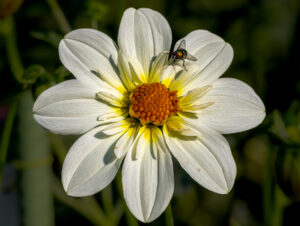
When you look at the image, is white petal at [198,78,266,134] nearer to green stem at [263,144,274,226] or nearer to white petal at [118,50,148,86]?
white petal at [118,50,148,86]

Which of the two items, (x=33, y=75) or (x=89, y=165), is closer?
(x=89, y=165)

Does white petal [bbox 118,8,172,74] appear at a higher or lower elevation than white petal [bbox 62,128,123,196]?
higher

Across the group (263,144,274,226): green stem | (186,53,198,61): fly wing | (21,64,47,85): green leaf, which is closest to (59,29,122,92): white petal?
(21,64,47,85): green leaf

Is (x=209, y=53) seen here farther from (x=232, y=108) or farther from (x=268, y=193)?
(x=268, y=193)

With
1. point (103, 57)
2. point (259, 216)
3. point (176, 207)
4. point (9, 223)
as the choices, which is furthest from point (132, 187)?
point (259, 216)

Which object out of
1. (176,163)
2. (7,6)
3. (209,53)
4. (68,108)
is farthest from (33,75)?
(176,163)

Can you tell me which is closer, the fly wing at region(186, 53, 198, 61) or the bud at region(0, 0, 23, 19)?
the fly wing at region(186, 53, 198, 61)

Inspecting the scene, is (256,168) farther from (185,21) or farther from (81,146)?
(81,146)
